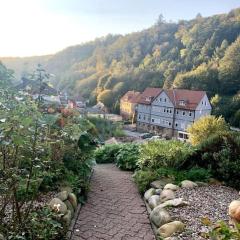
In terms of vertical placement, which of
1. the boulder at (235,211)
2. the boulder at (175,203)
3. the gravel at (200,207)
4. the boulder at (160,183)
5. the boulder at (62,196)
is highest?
the boulder at (235,211)

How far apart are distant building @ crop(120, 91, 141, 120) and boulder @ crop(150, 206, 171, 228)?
39.6 m

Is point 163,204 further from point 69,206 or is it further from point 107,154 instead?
point 107,154

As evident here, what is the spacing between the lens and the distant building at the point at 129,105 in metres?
45.4

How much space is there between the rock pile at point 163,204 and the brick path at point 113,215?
0.51 ft

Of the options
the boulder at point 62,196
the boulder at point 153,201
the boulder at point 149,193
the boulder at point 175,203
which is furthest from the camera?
the boulder at point 149,193

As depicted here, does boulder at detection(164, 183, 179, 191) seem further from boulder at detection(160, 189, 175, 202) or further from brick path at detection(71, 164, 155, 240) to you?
brick path at detection(71, 164, 155, 240)

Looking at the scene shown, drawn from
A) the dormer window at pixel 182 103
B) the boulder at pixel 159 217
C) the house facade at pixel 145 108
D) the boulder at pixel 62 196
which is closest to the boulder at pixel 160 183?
the boulder at pixel 159 217

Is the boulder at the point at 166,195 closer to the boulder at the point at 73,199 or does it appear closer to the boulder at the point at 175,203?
the boulder at the point at 175,203

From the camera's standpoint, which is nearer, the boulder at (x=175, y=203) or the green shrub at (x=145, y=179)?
the boulder at (x=175, y=203)

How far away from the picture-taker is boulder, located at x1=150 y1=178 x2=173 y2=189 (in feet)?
21.9

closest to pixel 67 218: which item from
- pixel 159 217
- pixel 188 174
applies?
pixel 159 217

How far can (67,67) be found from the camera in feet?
246

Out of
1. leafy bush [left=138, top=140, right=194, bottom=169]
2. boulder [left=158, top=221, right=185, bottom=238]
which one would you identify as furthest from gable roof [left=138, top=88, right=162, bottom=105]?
boulder [left=158, top=221, right=185, bottom=238]

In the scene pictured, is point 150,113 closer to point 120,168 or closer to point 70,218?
point 120,168
